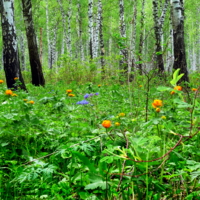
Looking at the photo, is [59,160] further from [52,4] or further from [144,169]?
[52,4]

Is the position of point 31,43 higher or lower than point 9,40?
higher

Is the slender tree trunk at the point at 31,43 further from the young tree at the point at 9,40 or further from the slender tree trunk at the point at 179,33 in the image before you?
the slender tree trunk at the point at 179,33

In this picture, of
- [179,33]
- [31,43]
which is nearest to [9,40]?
[31,43]

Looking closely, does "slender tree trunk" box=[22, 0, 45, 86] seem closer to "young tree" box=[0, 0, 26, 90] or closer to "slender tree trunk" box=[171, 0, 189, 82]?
"young tree" box=[0, 0, 26, 90]

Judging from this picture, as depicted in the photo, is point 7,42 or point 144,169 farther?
point 7,42

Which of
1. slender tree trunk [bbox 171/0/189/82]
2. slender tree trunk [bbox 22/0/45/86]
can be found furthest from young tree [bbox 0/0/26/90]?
slender tree trunk [bbox 171/0/189/82]

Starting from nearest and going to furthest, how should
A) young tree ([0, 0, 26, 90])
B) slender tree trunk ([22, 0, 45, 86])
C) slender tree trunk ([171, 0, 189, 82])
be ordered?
young tree ([0, 0, 26, 90])
slender tree trunk ([171, 0, 189, 82])
slender tree trunk ([22, 0, 45, 86])

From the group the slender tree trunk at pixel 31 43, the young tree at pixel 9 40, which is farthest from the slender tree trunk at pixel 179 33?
the slender tree trunk at pixel 31 43

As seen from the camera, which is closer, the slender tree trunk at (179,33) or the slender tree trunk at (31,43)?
the slender tree trunk at (179,33)

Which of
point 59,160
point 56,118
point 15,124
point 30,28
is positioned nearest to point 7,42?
point 30,28

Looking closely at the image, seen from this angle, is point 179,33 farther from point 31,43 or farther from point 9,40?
point 31,43

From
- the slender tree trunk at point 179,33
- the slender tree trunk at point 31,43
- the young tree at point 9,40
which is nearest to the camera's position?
the young tree at point 9,40

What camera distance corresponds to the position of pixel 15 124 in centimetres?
172

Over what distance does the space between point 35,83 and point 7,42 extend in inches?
99.2
